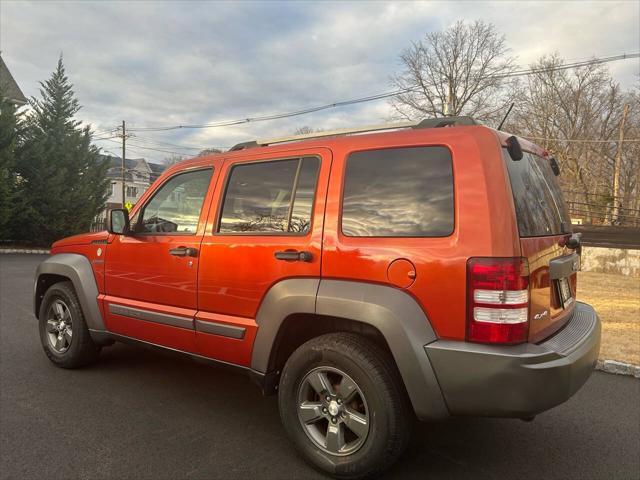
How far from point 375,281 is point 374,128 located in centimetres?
106

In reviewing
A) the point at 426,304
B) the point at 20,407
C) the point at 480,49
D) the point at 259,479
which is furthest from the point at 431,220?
the point at 480,49

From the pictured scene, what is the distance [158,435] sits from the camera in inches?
124

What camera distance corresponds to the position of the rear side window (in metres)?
2.43

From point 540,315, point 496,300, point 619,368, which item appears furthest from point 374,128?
point 619,368

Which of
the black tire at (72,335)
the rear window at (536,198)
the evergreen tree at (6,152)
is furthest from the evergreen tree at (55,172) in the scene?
the rear window at (536,198)

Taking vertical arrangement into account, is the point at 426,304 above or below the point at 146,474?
above

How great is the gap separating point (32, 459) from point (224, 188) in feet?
6.76

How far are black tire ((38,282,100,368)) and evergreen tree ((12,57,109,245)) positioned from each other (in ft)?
56.6

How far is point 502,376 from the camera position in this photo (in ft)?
7.24

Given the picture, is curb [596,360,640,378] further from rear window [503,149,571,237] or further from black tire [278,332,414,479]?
black tire [278,332,414,479]

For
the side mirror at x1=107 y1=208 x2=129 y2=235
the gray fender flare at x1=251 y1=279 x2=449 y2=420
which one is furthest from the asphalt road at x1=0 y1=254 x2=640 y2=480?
the side mirror at x1=107 y1=208 x2=129 y2=235

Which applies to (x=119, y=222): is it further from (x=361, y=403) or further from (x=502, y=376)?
(x=502, y=376)

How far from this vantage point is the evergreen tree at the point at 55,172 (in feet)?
64.6

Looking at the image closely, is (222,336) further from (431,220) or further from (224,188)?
(431,220)
